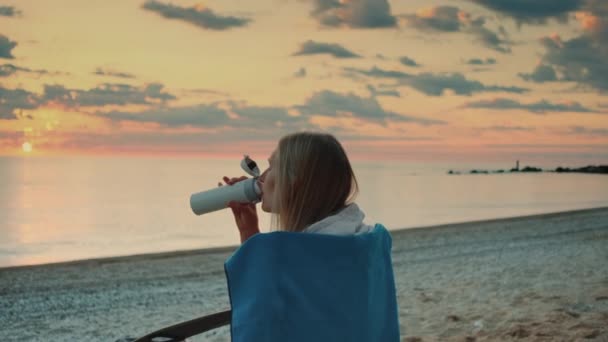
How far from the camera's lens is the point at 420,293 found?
28.3 ft

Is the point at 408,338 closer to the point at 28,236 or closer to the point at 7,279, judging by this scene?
the point at 7,279

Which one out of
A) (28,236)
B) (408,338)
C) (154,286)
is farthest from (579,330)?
(28,236)

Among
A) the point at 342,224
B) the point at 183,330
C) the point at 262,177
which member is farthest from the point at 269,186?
the point at 183,330

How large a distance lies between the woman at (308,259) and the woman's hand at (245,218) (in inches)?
0.6

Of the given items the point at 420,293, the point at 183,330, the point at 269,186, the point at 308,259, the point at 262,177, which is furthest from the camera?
the point at 420,293

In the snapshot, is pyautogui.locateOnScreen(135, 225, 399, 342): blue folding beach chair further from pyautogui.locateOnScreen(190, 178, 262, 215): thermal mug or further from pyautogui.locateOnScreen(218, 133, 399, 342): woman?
pyautogui.locateOnScreen(190, 178, 262, 215): thermal mug

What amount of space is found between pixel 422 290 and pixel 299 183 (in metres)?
7.32

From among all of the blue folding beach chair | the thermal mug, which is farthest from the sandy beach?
the thermal mug

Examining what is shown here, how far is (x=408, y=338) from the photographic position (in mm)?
5996

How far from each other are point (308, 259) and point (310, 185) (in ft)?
0.65

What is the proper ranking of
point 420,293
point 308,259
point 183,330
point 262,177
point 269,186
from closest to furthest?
point 308,259
point 269,186
point 262,177
point 183,330
point 420,293

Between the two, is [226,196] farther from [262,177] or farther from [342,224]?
[342,224]

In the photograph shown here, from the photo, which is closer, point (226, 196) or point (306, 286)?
point (306, 286)

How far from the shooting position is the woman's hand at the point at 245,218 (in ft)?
6.82
